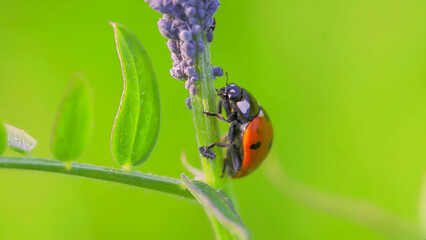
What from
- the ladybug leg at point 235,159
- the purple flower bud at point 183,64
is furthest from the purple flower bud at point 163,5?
the ladybug leg at point 235,159

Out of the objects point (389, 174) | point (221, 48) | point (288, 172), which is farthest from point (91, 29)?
point (389, 174)

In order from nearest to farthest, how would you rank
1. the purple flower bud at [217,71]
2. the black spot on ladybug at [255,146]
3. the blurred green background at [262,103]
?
the purple flower bud at [217,71] < the black spot on ladybug at [255,146] < the blurred green background at [262,103]

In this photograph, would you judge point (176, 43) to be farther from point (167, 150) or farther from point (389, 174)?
point (389, 174)

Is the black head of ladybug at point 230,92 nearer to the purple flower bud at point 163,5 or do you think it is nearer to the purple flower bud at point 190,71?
the purple flower bud at point 190,71

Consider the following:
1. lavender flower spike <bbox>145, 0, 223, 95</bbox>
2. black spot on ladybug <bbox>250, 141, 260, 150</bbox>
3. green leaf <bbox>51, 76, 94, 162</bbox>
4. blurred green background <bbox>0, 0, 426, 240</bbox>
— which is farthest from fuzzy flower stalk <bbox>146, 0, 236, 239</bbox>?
blurred green background <bbox>0, 0, 426, 240</bbox>

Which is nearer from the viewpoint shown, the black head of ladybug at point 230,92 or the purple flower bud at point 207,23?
the purple flower bud at point 207,23

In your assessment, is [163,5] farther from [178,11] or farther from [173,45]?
[173,45]

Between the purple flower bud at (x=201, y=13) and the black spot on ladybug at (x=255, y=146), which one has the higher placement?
the purple flower bud at (x=201, y=13)
